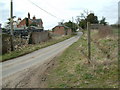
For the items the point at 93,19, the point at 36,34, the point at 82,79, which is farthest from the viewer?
the point at 93,19

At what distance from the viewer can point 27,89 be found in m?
7.10

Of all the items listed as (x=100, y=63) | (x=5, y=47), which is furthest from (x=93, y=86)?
(x=5, y=47)

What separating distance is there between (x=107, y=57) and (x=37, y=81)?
2.64 meters

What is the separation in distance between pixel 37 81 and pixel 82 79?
74.9 inches

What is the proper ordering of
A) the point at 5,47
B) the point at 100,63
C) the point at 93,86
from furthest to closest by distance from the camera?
1. the point at 5,47
2. the point at 100,63
3. the point at 93,86

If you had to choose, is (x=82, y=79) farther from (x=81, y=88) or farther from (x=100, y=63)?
(x=100, y=63)

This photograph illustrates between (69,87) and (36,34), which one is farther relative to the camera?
(36,34)

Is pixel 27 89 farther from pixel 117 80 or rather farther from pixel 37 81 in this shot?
pixel 117 80

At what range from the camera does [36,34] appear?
122 feet

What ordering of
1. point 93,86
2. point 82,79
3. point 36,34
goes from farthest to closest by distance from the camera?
point 36,34 → point 82,79 → point 93,86

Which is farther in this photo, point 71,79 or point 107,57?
A: point 107,57

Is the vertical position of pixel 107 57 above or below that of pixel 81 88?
above

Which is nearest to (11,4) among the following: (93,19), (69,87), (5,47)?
(5,47)

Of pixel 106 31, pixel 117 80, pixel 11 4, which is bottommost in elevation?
pixel 117 80
